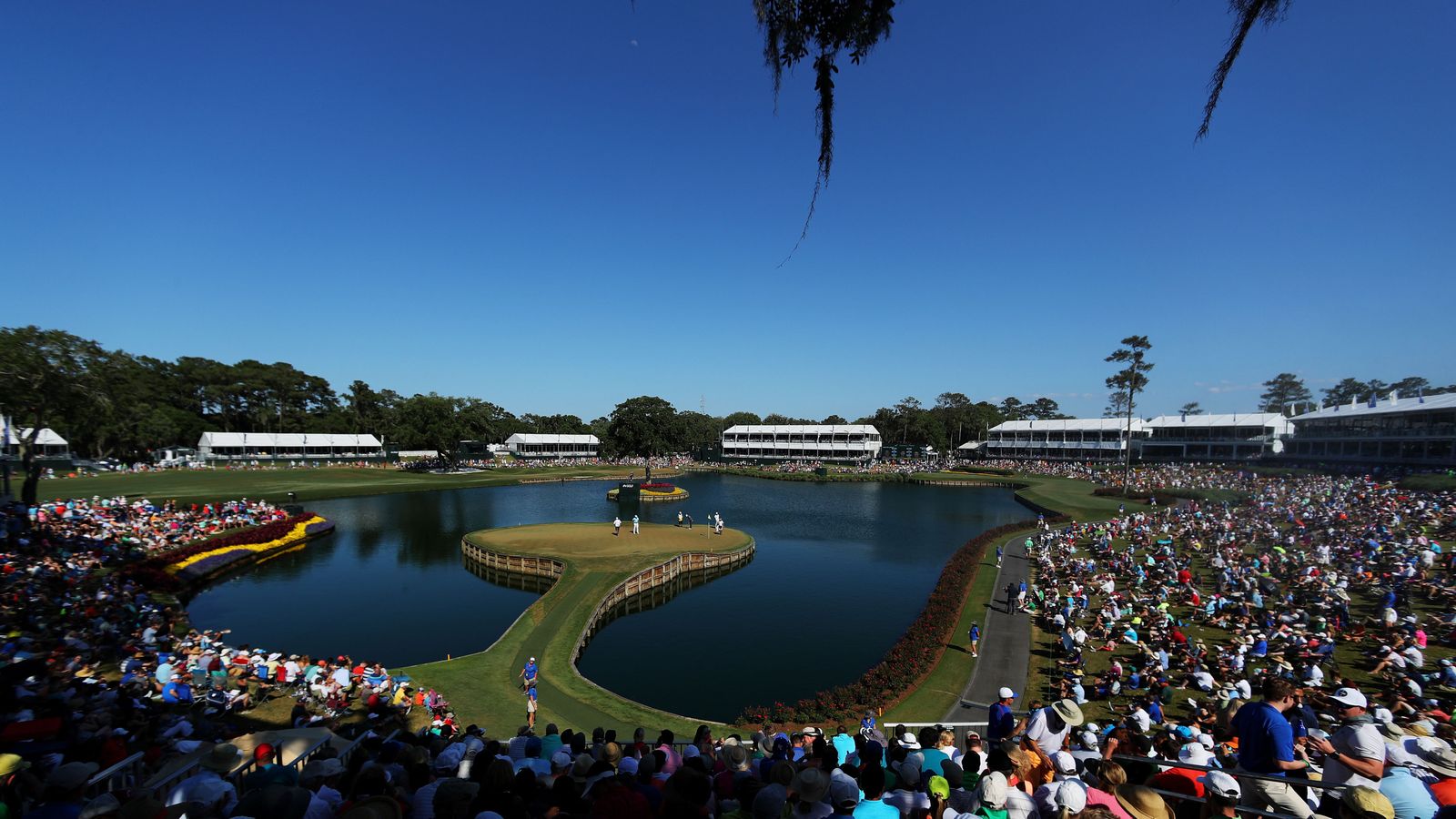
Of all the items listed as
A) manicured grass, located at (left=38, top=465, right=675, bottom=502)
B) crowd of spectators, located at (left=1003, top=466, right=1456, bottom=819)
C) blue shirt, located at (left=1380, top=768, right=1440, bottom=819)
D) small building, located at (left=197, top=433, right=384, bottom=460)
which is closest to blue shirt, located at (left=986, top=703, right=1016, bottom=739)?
crowd of spectators, located at (left=1003, top=466, right=1456, bottom=819)

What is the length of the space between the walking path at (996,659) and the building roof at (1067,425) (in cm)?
9553

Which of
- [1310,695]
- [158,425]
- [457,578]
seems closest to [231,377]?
[158,425]

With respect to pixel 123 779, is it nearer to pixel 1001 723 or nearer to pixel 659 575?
pixel 1001 723

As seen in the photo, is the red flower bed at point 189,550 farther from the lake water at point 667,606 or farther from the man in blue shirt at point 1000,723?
the man in blue shirt at point 1000,723

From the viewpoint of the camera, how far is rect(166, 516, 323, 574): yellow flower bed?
102ft

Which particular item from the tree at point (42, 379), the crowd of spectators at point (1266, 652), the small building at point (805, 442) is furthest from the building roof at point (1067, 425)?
the tree at point (42, 379)

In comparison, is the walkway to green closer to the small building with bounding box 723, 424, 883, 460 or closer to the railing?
the railing

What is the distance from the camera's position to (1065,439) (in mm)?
111562

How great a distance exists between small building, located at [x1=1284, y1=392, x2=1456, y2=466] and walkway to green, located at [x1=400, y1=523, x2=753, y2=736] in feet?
242

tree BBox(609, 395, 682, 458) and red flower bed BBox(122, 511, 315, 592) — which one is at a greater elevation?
tree BBox(609, 395, 682, 458)

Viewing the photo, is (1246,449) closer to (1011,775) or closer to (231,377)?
(1011,775)

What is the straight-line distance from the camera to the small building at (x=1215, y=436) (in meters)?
95.9

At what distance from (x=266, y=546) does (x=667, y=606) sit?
2884cm

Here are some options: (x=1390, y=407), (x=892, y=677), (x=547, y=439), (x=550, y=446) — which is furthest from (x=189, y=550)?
(x=1390, y=407)
